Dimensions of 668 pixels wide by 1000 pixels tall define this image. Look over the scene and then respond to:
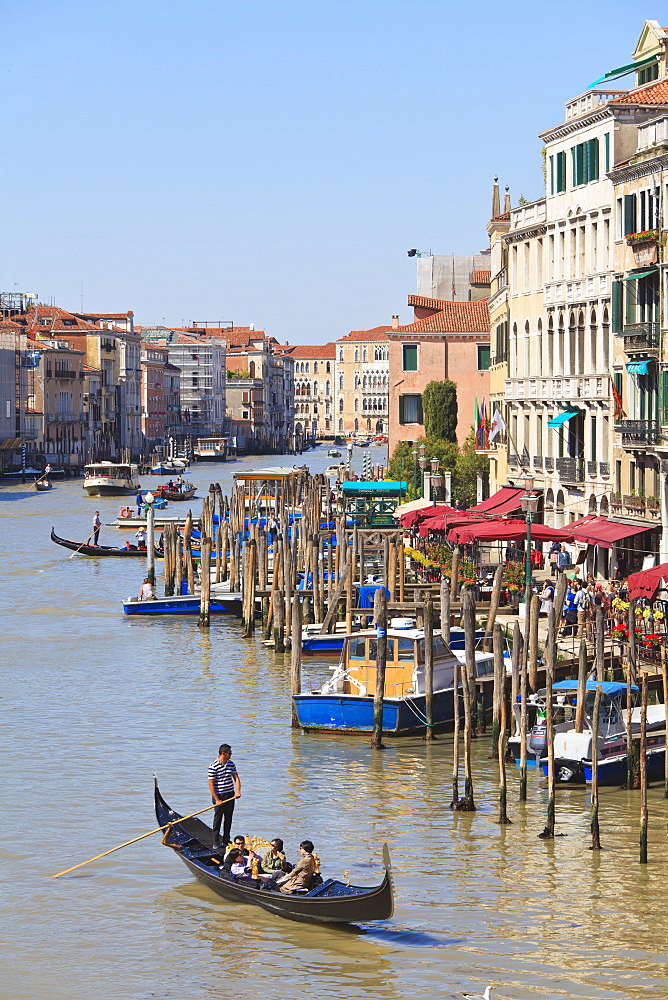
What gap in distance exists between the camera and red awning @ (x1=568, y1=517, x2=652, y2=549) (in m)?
22.9

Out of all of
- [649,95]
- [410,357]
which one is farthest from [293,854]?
[410,357]

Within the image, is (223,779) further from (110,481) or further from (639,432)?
(110,481)

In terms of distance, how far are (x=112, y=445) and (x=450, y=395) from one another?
2648 inches

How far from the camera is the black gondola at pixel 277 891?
11742mm

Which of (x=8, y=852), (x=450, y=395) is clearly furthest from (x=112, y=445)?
(x=8, y=852)

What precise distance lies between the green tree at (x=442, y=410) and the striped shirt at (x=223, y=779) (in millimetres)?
32891

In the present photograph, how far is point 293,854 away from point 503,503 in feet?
54.7

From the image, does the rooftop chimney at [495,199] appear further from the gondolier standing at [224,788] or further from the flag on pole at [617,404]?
the gondolier standing at [224,788]

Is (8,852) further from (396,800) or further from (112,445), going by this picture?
(112,445)

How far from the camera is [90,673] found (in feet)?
80.0

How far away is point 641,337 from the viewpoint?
82.0 feet

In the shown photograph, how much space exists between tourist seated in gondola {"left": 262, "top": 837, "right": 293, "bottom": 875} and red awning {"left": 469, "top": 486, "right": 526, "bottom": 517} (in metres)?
16.3

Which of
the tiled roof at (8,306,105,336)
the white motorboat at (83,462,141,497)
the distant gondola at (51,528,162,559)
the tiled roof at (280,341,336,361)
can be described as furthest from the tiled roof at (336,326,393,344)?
the distant gondola at (51,528,162,559)

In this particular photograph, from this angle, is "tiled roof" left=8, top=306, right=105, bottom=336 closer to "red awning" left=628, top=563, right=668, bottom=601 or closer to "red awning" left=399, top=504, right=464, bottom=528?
"red awning" left=399, top=504, right=464, bottom=528
